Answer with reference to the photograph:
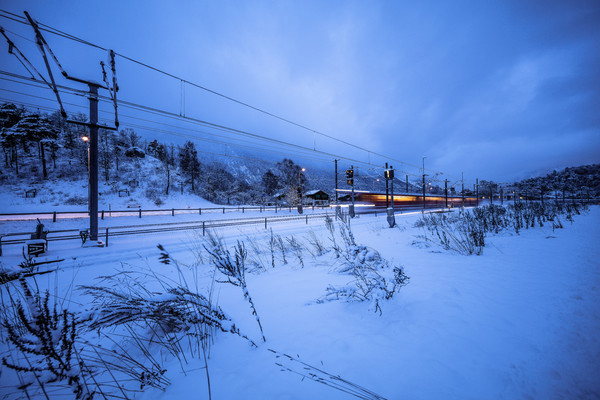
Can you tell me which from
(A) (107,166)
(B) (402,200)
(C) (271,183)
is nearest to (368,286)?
(B) (402,200)

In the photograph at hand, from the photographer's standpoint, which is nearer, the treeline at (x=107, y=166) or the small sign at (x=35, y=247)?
the small sign at (x=35, y=247)

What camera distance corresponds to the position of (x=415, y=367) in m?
1.67

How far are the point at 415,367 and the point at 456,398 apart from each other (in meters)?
0.29

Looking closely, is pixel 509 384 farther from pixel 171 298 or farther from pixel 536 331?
pixel 171 298

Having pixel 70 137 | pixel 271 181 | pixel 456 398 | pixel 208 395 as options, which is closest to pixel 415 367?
pixel 456 398

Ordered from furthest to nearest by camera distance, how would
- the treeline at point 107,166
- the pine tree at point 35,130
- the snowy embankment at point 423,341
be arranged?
the treeline at point 107,166 < the pine tree at point 35,130 < the snowy embankment at point 423,341

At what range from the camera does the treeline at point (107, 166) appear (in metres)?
36.5

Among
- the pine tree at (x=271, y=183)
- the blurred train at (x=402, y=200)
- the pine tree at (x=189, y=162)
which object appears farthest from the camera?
the pine tree at (x=271, y=183)

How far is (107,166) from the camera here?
133ft

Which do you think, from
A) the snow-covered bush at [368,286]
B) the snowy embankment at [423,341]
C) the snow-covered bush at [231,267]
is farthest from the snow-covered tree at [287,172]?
the snow-covered bush at [231,267]

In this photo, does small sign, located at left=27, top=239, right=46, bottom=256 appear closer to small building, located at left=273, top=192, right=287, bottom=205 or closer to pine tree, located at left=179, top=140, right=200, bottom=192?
small building, located at left=273, top=192, right=287, bottom=205

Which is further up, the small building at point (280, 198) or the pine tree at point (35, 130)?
the pine tree at point (35, 130)

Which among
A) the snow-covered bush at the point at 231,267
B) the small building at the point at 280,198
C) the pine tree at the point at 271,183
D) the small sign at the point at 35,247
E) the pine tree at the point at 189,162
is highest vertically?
the pine tree at the point at 189,162

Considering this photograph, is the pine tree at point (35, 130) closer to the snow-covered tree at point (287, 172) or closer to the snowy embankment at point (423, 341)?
the snow-covered tree at point (287, 172)
